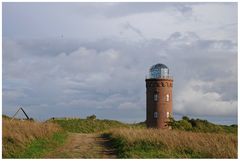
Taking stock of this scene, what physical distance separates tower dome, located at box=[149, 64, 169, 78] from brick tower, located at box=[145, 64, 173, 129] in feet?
0.93

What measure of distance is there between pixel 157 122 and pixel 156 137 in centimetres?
1927

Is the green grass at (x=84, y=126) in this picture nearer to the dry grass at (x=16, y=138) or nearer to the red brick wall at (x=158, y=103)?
the red brick wall at (x=158, y=103)

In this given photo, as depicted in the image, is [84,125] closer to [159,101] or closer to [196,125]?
[159,101]

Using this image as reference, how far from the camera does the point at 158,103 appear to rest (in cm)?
3148

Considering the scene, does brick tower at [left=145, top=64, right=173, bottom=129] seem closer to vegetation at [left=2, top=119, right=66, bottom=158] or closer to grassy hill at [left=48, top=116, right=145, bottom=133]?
grassy hill at [left=48, top=116, right=145, bottom=133]

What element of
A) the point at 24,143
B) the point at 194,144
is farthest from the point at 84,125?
the point at 194,144

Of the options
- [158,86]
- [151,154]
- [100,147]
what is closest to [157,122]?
[158,86]

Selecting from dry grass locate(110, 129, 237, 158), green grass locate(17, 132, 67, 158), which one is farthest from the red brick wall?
dry grass locate(110, 129, 237, 158)

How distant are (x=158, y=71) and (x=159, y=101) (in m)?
2.58

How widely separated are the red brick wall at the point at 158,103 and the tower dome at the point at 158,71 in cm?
67

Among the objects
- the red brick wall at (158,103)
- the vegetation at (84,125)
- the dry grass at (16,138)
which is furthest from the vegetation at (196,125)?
the dry grass at (16,138)

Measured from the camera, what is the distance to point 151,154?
432 inches

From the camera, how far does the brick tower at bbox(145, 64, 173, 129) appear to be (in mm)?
31531

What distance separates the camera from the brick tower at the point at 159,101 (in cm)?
3153
